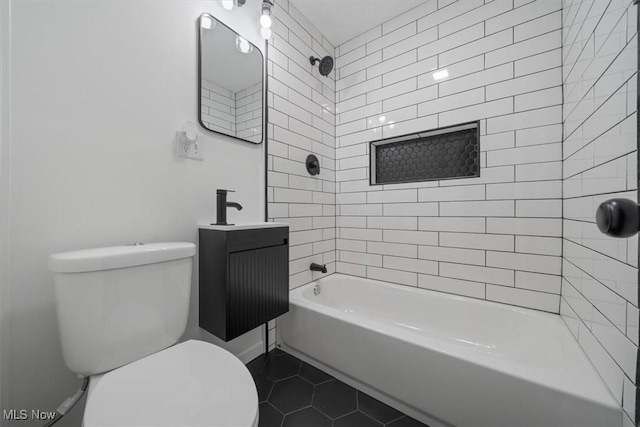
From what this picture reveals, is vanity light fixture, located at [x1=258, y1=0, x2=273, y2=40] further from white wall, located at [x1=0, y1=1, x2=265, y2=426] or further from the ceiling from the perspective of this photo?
the ceiling

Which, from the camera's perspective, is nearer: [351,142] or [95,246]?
[95,246]

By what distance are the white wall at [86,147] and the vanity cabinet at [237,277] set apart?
0.42ft

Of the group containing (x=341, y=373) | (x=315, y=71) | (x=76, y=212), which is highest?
(x=315, y=71)

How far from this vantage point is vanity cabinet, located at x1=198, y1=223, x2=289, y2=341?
45.4 inches

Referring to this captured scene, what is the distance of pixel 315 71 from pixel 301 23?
13.8 inches

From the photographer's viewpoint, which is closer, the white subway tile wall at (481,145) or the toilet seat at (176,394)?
the toilet seat at (176,394)

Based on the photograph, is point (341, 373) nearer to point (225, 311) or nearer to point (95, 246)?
point (225, 311)

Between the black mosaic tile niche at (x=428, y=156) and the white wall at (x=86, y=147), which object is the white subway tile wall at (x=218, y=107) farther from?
the black mosaic tile niche at (x=428, y=156)

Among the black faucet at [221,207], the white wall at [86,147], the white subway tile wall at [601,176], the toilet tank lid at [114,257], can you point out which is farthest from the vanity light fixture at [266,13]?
the white subway tile wall at [601,176]

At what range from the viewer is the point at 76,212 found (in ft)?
3.05

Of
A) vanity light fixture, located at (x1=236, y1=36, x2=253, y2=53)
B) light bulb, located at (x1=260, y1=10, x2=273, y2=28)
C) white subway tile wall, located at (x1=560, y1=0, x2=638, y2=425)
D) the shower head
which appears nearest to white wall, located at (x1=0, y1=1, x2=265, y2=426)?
vanity light fixture, located at (x1=236, y1=36, x2=253, y2=53)

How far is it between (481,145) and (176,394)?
1979mm

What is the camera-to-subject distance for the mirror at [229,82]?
133 centimetres

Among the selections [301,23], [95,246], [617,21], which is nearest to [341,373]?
[95,246]
